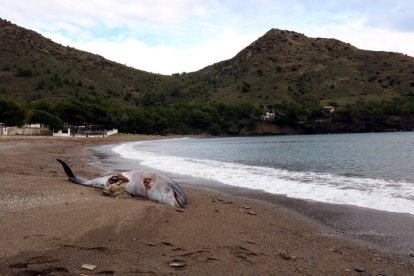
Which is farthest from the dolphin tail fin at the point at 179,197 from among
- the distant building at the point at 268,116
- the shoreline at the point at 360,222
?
the distant building at the point at 268,116

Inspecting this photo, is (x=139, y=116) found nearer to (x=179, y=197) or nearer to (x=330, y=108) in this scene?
(x=330, y=108)

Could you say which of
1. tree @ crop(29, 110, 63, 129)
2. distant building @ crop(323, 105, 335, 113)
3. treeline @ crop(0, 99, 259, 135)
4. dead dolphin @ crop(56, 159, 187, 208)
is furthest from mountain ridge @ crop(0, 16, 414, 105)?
dead dolphin @ crop(56, 159, 187, 208)

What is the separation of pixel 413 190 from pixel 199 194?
698cm

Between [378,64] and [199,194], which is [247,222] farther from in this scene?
[378,64]

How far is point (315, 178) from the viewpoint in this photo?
18188 mm

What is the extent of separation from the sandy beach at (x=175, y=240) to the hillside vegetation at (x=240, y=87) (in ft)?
282

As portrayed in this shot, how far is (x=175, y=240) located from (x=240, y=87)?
14147 cm

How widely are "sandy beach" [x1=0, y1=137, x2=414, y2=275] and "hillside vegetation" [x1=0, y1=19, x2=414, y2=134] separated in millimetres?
86070

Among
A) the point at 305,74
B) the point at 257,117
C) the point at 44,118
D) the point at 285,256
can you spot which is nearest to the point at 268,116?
the point at 257,117

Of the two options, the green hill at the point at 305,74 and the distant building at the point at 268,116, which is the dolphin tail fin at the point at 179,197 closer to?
the distant building at the point at 268,116

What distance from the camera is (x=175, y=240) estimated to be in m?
7.05

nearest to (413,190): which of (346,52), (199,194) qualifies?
(199,194)

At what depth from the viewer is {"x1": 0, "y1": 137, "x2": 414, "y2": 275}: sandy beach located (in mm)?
5730

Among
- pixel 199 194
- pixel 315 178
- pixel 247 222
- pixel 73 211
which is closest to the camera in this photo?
pixel 73 211
